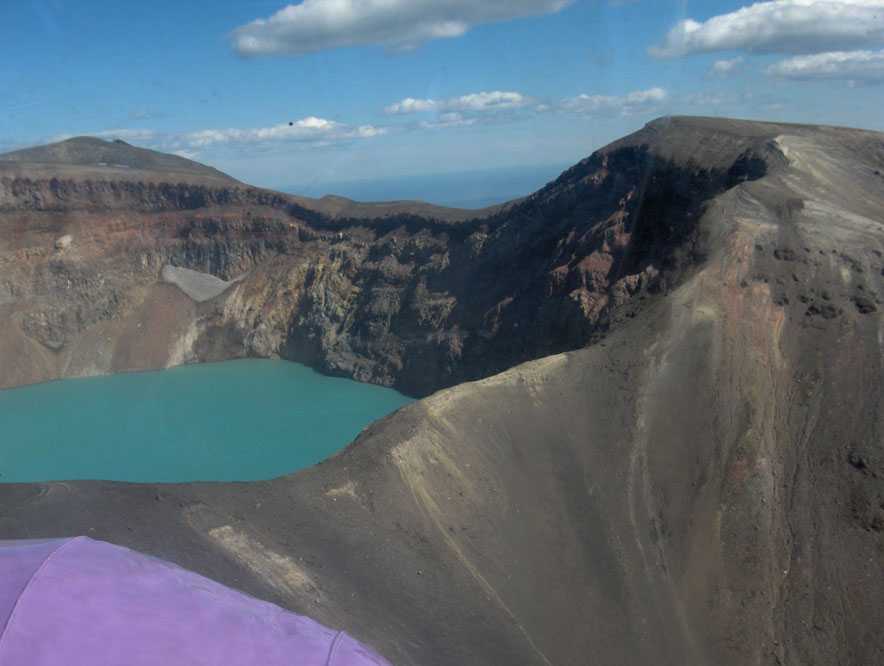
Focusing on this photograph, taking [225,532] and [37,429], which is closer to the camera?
[225,532]

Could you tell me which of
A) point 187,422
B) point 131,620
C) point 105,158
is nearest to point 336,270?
point 187,422

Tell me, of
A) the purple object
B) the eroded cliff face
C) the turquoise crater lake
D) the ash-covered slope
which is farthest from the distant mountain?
the purple object

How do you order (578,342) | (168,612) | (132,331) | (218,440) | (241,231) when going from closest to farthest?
(168,612) → (578,342) → (218,440) → (132,331) → (241,231)

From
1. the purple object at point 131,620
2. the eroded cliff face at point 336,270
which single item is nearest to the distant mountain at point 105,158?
the eroded cliff face at point 336,270

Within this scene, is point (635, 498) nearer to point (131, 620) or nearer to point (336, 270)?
point (131, 620)

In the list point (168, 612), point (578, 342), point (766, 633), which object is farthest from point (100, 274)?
point (168, 612)

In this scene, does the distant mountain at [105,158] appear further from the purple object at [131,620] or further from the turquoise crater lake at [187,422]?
the purple object at [131,620]

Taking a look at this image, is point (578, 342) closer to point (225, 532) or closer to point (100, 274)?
point (225, 532)
